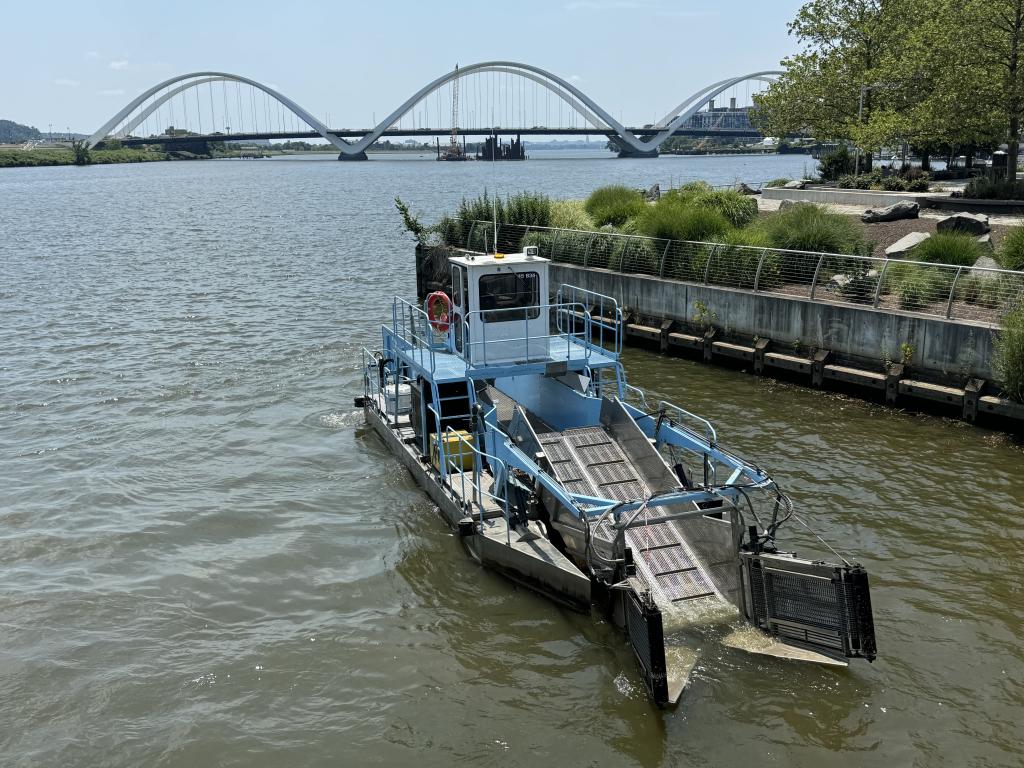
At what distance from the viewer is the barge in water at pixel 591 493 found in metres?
9.80

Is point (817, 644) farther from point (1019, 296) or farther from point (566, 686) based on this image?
point (1019, 296)

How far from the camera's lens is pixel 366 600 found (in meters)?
12.4

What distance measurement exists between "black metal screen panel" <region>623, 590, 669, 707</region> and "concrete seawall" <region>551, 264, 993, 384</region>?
11.6m

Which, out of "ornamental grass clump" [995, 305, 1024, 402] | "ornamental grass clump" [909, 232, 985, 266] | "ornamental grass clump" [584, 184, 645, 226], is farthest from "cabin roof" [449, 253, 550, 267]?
"ornamental grass clump" [584, 184, 645, 226]

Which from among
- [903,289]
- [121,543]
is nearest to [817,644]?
[121,543]

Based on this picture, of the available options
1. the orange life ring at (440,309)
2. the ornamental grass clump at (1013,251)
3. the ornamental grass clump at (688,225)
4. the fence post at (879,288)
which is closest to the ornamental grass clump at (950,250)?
the ornamental grass clump at (1013,251)

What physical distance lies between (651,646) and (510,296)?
734 centimetres

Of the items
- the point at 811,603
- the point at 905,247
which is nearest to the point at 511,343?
the point at 811,603

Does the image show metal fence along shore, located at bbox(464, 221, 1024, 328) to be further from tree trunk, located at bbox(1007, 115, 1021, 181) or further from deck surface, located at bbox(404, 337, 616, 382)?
tree trunk, located at bbox(1007, 115, 1021, 181)

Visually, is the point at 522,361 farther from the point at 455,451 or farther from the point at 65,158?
the point at 65,158

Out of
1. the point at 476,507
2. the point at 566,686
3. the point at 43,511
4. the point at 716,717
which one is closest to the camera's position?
the point at 716,717

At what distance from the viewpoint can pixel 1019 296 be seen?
57.9 feet

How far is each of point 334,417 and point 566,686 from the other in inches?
448

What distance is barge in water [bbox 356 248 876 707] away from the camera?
9797 millimetres
